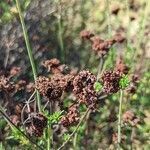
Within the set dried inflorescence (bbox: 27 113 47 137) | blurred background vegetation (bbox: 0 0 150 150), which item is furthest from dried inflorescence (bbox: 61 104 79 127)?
blurred background vegetation (bbox: 0 0 150 150)

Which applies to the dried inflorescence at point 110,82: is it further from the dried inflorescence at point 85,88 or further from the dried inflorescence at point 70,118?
the dried inflorescence at point 70,118

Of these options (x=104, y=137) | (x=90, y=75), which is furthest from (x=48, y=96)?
(x=104, y=137)

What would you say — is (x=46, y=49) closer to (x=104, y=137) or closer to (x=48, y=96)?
(x=104, y=137)

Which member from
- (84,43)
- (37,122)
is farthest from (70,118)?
(84,43)

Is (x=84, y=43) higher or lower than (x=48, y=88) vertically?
higher

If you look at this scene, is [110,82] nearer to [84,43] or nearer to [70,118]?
[70,118]
